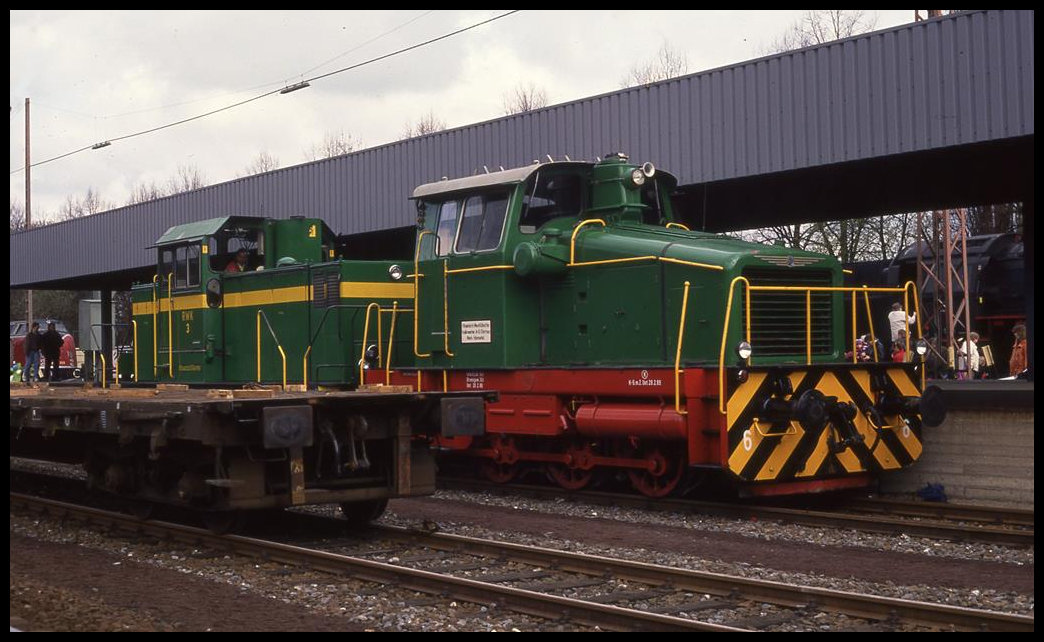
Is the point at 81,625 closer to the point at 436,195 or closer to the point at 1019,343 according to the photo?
the point at 436,195

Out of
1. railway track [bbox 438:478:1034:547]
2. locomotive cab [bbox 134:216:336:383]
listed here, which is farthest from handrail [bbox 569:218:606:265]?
locomotive cab [bbox 134:216:336:383]

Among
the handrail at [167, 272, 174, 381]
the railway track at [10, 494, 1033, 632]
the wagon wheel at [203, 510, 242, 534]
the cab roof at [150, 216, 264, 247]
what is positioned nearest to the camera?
the railway track at [10, 494, 1033, 632]

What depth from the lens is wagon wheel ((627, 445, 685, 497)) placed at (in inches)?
418

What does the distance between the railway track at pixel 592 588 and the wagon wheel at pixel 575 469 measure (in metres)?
2.84

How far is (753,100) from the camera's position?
14.0 m

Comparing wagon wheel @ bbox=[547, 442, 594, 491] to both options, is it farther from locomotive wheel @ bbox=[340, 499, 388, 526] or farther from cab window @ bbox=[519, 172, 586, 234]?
locomotive wheel @ bbox=[340, 499, 388, 526]

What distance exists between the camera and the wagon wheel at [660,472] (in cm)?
1062

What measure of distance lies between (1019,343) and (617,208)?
1490 centimetres

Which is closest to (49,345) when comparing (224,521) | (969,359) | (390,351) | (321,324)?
(321,324)

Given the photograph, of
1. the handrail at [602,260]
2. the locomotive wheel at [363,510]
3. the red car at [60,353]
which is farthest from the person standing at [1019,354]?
the red car at [60,353]

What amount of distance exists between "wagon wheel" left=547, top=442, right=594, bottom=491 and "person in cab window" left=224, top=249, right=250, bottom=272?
531cm

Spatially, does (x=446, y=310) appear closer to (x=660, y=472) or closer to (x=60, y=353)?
(x=660, y=472)

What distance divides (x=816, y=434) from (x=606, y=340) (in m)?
2.24
